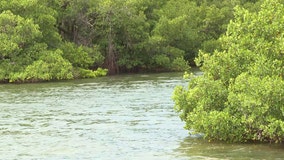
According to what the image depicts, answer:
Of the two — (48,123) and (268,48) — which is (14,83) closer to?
(48,123)

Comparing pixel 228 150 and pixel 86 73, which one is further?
pixel 86 73

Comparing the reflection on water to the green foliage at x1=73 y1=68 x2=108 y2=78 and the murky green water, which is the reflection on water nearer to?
the murky green water

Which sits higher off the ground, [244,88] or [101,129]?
[244,88]

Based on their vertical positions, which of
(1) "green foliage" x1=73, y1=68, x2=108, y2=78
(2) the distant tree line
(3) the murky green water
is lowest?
(3) the murky green water

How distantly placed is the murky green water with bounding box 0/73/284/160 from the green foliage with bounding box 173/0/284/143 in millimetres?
615

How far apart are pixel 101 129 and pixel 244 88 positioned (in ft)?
21.0

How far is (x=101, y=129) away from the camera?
2250cm

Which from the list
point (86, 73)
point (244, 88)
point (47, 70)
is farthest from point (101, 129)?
point (86, 73)

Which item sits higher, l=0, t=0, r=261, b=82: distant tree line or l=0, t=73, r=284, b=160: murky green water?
l=0, t=0, r=261, b=82: distant tree line

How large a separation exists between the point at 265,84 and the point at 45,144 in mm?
7203

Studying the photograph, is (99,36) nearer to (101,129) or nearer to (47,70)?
(47,70)

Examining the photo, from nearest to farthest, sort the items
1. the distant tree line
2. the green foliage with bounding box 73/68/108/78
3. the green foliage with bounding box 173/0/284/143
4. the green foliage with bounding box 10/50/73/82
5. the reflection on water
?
the reflection on water → the green foliage with bounding box 173/0/284/143 → the green foliage with bounding box 10/50/73/82 → the distant tree line → the green foliage with bounding box 73/68/108/78

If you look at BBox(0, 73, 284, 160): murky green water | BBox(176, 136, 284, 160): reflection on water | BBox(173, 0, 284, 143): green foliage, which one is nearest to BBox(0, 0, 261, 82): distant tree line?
BBox(0, 73, 284, 160): murky green water

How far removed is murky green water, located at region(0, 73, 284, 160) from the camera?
1780cm
